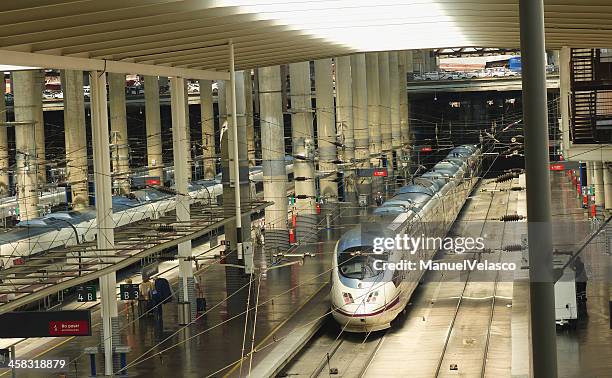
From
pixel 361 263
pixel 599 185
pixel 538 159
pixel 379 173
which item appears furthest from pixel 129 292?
pixel 538 159

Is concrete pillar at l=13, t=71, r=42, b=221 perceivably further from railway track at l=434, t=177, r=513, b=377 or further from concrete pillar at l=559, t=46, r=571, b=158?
concrete pillar at l=559, t=46, r=571, b=158

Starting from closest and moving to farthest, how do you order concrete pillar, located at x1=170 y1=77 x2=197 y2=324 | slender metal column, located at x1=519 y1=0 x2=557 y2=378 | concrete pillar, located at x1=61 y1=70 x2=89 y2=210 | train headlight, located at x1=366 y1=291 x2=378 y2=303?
1. slender metal column, located at x1=519 y1=0 x2=557 y2=378
2. train headlight, located at x1=366 y1=291 x2=378 y2=303
3. concrete pillar, located at x1=170 y1=77 x2=197 y2=324
4. concrete pillar, located at x1=61 y1=70 x2=89 y2=210

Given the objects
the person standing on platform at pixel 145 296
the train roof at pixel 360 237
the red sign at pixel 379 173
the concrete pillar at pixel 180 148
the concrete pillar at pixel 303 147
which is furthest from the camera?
the red sign at pixel 379 173

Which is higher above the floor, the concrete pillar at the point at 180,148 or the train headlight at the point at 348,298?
the concrete pillar at the point at 180,148

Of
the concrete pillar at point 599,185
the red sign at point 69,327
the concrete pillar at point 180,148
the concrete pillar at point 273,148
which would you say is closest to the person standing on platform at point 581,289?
the concrete pillar at point 180,148

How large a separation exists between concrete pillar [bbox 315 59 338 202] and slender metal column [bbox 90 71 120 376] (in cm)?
2234

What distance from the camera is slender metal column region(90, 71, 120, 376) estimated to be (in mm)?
21609

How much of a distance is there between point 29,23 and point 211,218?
1075 centimetres

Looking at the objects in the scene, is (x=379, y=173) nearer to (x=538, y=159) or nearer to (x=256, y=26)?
(x=256, y=26)

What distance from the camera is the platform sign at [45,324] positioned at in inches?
762

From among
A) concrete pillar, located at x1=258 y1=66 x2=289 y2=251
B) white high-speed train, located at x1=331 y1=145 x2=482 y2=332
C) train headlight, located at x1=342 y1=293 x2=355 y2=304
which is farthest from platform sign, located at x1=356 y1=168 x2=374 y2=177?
train headlight, located at x1=342 y1=293 x2=355 y2=304

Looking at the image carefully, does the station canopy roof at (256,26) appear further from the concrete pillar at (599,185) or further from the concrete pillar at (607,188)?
the concrete pillar at (599,185)

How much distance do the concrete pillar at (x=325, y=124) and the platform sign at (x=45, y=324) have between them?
25.1 metres

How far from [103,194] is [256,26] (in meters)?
4.71
